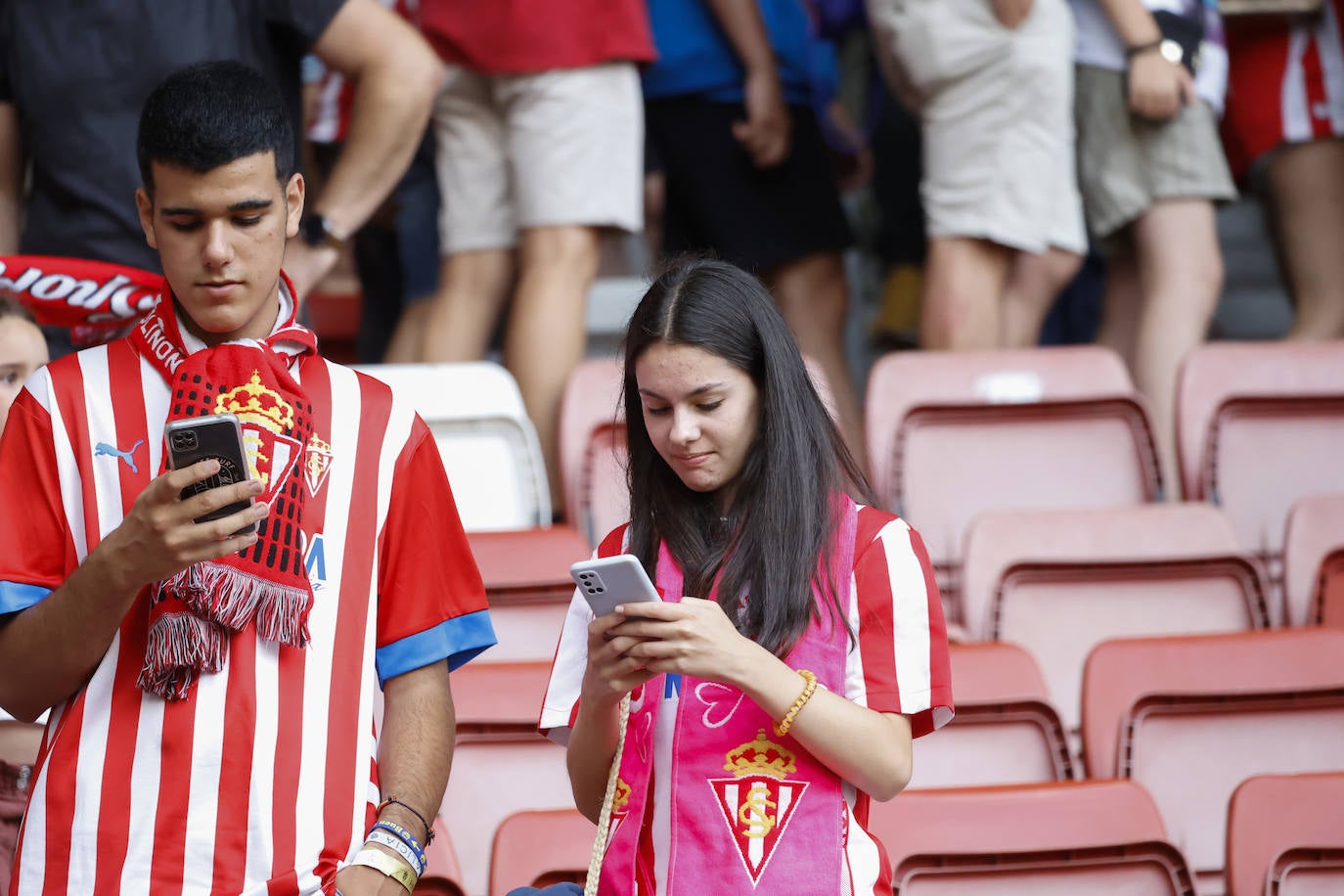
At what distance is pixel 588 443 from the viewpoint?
11.7 feet

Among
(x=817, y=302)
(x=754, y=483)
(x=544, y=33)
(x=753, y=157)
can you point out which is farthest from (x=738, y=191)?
(x=754, y=483)

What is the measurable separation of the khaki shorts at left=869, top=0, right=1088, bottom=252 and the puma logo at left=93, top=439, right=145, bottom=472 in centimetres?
257

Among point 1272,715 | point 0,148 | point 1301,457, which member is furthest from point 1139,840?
point 0,148

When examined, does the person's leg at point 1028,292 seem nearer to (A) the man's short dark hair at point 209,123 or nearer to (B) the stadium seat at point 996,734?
(B) the stadium seat at point 996,734

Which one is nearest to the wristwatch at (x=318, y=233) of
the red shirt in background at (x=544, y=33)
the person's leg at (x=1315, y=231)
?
the red shirt in background at (x=544, y=33)

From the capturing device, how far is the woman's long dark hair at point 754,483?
1.87 m

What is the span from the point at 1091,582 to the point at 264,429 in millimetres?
1985

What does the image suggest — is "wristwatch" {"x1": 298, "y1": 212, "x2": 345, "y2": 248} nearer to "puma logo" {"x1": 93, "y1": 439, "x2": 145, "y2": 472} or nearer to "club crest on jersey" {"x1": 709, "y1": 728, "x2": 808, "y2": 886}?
"puma logo" {"x1": 93, "y1": 439, "x2": 145, "y2": 472}

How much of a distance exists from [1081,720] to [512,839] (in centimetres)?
101

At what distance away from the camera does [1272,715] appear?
279 cm

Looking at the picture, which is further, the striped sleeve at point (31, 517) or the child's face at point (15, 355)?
the child's face at point (15, 355)

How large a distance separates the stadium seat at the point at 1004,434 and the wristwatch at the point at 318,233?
1.28 m

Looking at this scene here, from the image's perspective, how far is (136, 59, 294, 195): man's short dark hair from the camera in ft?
6.02

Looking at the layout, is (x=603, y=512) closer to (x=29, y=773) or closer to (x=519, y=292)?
(x=519, y=292)
